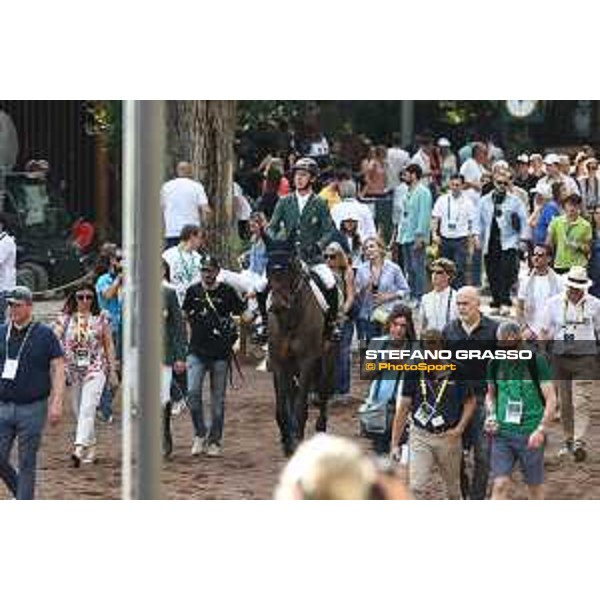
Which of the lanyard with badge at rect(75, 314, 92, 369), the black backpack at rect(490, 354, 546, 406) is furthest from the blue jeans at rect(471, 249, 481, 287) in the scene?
the lanyard with badge at rect(75, 314, 92, 369)

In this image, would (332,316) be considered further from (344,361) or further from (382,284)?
(382,284)

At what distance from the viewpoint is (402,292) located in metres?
15.5

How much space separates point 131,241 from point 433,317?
6307mm

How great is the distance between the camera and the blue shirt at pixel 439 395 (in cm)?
1457

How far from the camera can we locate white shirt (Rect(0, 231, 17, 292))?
15.2m

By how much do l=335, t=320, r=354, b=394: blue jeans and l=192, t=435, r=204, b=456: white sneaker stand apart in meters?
1.00

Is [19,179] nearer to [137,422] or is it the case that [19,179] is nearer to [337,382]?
[337,382]

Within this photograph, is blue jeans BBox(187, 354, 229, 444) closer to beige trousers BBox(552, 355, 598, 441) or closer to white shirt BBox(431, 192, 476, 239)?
white shirt BBox(431, 192, 476, 239)

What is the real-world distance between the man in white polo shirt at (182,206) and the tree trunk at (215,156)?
0.07 meters

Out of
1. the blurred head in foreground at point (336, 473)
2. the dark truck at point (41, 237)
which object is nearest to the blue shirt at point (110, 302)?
the dark truck at point (41, 237)

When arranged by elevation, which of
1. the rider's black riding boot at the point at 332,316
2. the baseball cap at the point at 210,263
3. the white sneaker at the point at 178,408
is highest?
the baseball cap at the point at 210,263

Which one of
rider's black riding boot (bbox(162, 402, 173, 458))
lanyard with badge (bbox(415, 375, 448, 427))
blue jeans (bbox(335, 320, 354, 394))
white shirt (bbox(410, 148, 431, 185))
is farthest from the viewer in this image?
rider's black riding boot (bbox(162, 402, 173, 458))

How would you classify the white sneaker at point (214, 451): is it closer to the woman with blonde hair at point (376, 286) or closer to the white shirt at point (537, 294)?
the woman with blonde hair at point (376, 286)
